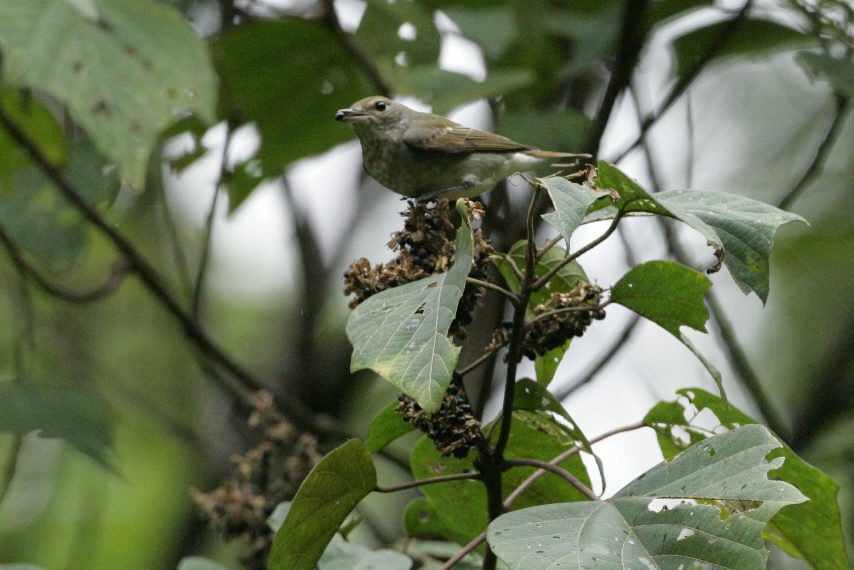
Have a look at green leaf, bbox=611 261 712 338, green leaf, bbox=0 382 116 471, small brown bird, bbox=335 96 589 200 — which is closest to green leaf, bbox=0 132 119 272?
green leaf, bbox=0 382 116 471

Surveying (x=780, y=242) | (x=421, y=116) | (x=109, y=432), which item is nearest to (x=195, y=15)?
(x=421, y=116)

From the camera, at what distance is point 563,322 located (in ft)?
6.84

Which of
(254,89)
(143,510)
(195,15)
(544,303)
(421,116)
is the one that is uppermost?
(195,15)

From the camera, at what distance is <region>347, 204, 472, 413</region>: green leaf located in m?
1.74

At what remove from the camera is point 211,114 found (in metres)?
2.92

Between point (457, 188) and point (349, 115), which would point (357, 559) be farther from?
point (349, 115)

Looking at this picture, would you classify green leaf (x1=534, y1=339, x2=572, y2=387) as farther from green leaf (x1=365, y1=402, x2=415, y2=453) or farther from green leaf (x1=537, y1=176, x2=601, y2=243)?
green leaf (x1=537, y1=176, x2=601, y2=243)

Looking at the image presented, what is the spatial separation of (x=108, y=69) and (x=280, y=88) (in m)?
1.57

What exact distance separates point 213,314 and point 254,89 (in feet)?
11.2

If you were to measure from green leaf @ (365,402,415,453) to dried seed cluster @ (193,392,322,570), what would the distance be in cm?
119

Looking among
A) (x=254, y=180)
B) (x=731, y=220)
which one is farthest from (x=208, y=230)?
(x=731, y=220)

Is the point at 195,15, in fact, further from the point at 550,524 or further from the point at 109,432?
the point at 550,524

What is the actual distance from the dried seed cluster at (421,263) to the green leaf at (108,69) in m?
0.82

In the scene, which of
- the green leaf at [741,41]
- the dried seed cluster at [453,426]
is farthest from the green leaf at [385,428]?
the green leaf at [741,41]
